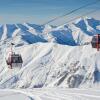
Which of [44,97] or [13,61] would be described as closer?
[44,97]

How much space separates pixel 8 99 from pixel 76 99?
6279 mm

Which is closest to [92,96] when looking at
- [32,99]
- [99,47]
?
[32,99]

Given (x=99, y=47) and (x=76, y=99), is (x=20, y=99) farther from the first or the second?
(x=99, y=47)

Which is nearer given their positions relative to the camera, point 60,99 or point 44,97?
point 60,99

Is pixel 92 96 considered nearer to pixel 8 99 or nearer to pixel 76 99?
pixel 76 99

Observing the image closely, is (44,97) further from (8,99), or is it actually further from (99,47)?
(99,47)

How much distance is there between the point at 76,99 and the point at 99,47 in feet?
59.7

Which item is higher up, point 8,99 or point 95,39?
point 95,39

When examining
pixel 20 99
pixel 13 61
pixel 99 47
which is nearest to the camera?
pixel 20 99

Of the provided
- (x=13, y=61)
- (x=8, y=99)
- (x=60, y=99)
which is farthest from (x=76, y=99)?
(x=13, y=61)

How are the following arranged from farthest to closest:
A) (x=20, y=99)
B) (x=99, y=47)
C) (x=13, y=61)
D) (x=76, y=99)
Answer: (x=13, y=61), (x=99, y=47), (x=20, y=99), (x=76, y=99)

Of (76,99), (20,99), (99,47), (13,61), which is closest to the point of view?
(76,99)

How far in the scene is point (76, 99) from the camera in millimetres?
32812

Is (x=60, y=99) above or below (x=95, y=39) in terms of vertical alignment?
below
